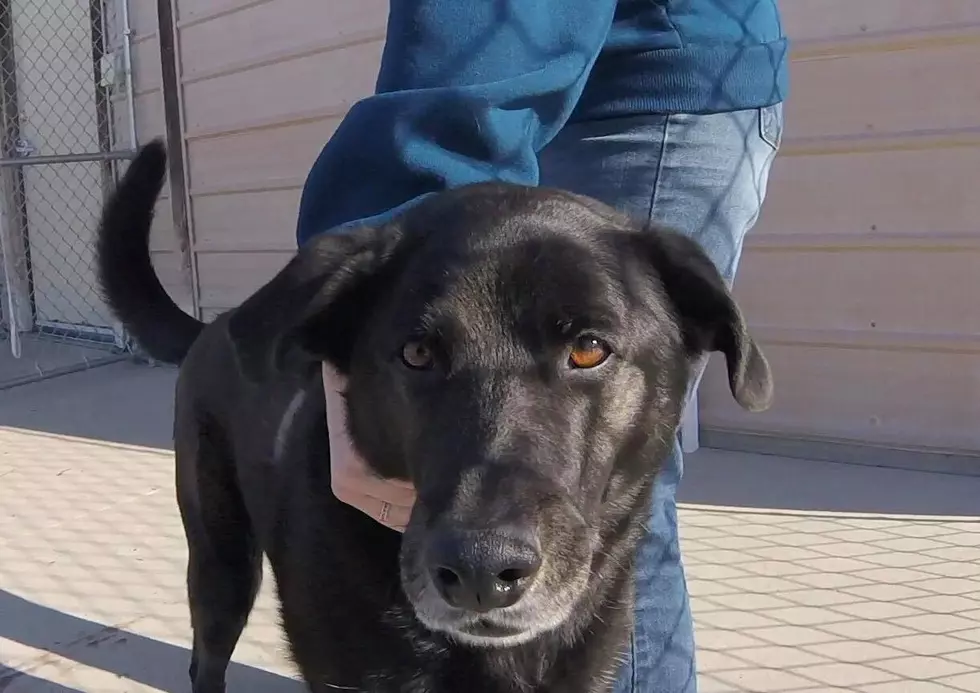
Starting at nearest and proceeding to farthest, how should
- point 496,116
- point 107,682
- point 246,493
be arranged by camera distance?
point 496,116
point 246,493
point 107,682

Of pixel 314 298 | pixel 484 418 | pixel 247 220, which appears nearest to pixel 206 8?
pixel 247 220

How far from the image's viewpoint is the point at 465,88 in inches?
49.2

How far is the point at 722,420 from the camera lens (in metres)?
4.17

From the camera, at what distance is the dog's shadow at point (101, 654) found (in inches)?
97.1

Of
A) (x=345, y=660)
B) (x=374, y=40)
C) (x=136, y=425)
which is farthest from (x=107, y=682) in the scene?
(x=374, y=40)

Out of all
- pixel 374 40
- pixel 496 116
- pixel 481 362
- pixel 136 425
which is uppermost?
pixel 374 40

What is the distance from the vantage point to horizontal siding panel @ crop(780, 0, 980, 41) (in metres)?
3.46

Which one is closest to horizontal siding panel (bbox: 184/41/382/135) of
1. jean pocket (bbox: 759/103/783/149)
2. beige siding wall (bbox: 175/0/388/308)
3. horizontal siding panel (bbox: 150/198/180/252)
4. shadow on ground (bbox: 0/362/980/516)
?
beige siding wall (bbox: 175/0/388/308)

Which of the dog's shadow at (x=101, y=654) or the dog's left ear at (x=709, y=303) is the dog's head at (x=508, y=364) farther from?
the dog's shadow at (x=101, y=654)

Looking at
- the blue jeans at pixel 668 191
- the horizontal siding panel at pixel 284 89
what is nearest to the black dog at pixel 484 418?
the blue jeans at pixel 668 191

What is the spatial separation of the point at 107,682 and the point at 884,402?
3.07 metres

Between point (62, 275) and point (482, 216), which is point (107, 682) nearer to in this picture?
point (482, 216)

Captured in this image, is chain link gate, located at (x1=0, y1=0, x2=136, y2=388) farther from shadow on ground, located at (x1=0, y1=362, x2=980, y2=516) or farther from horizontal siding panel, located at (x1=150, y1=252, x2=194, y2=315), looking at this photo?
shadow on ground, located at (x1=0, y1=362, x2=980, y2=516)

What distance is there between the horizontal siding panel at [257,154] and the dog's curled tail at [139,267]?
3.01 meters
